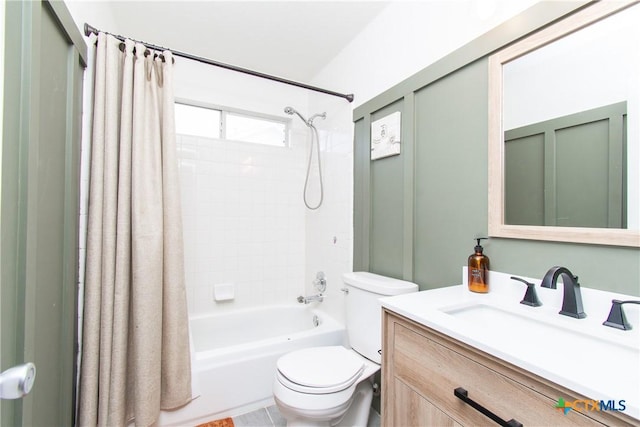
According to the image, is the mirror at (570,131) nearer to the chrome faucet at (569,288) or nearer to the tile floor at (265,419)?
the chrome faucet at (569,288)

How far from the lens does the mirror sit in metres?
0.87

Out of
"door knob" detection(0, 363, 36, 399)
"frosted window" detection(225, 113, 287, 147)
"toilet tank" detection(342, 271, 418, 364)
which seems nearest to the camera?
"door knob" detection(0, 363, 36, 399)

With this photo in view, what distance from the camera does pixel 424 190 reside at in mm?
1499

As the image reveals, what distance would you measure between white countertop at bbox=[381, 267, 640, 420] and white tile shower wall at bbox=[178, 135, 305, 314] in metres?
1.66

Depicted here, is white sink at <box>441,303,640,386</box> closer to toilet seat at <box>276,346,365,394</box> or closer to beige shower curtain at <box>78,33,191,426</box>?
toilet seat at <box>276,346,365,394</box>

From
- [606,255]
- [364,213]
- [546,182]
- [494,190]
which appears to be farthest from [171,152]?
[606,255]

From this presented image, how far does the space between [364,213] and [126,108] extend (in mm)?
1450

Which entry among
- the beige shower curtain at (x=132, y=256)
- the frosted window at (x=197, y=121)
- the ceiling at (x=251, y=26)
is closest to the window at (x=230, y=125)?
the frosted window at (x=197, y=121)

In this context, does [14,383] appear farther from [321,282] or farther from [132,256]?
[321,282]

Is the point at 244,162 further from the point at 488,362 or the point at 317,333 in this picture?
the point at 488,362

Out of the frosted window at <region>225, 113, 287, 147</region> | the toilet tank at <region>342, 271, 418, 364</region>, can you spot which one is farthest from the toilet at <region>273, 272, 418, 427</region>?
the frosted window at <region>225, 113, 287, 147</region>

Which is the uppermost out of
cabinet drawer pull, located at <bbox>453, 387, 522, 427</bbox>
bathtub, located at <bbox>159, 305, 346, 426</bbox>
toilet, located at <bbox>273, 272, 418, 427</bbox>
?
cabinet drawer pull, located at <bbox>453, 387, 522, 427</bbox>

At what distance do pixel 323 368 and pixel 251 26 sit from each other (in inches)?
83.4

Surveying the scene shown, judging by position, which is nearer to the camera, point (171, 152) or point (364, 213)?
point (171, 152)
